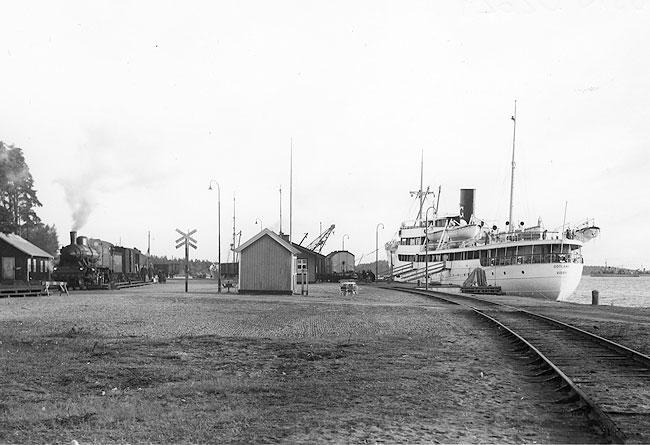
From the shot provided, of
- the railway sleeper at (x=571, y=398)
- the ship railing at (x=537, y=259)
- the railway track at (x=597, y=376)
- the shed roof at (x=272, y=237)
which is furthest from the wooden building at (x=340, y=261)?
the railway sleeper at (x=571, y=398)

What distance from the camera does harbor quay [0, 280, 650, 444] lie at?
633 cm

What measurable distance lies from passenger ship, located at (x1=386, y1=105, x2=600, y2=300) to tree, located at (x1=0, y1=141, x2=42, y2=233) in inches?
1383

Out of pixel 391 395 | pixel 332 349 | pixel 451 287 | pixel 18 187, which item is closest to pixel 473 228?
pixel 451 287

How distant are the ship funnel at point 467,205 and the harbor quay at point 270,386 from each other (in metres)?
53.4

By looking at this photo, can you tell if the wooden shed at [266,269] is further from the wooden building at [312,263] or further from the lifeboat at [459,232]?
the lifeboat at [459,232]

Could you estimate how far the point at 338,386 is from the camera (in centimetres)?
879

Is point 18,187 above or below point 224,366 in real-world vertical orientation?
above

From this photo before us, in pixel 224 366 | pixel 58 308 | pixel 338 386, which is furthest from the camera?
pixel 58 308

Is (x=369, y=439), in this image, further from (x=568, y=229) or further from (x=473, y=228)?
(x=473, y=228)

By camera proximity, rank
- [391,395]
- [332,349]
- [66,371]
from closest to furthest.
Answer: [391,395] < [66,371] < [332,349]

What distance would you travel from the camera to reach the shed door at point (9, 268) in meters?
42.3

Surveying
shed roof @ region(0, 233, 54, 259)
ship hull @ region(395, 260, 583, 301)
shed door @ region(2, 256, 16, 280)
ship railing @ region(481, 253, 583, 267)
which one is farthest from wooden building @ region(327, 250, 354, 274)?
shed door @ region(2, 256, 16, 280)

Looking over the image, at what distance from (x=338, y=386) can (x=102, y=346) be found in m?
5.92

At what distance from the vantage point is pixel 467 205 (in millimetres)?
70062
